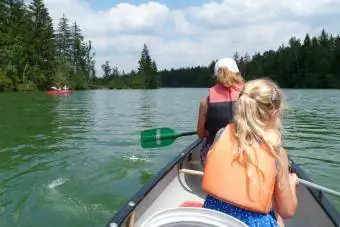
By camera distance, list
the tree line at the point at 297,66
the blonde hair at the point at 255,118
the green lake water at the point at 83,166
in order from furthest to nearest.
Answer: the tree line at the point at 297,66, the green lake water at the point at 83,166, the blonde hair at the point at 255,118

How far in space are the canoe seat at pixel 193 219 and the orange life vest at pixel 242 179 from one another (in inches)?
6.5

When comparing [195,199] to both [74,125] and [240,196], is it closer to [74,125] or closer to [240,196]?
[240,196]

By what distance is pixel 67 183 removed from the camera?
7.49m

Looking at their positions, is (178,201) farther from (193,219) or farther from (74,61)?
(74,61)

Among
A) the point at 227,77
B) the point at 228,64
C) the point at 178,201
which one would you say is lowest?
the point at 178,201

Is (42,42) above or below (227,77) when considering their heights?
above

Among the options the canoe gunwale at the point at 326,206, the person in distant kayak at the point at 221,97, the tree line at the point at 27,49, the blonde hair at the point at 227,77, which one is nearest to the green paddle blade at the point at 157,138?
the person in distant kayak at the point at 221,97

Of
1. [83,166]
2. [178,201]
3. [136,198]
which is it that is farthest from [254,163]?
[83,166]

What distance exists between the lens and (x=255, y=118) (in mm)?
2555

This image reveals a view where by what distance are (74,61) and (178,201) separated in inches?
3447

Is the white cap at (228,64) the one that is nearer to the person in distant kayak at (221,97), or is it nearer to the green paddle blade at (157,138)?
the person in distant kayak at (221,97)

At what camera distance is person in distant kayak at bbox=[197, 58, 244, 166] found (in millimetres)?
4344

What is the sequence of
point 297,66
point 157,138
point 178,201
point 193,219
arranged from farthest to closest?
point 297,66, point 157,138, point 178,201, point 193,219

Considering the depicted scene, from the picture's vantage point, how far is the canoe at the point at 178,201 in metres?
3.21
